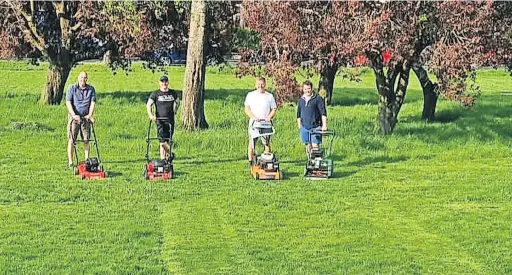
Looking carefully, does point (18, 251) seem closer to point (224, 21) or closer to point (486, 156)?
point (486, 156)

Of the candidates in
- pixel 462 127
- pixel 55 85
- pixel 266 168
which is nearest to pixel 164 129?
pixel 266 168

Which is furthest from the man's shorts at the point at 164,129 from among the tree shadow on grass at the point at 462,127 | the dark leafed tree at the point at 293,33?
the tree shadow on grass at the point at 462,127

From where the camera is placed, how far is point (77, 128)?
1658 cm

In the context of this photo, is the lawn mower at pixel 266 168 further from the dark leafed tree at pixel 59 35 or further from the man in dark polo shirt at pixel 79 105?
the dark leafed tree at pixel 59 35

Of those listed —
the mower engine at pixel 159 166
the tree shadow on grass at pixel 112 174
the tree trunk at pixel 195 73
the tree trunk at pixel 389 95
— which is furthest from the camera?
the tree trunk at pixel 195 73

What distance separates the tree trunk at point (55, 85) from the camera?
27266 mm

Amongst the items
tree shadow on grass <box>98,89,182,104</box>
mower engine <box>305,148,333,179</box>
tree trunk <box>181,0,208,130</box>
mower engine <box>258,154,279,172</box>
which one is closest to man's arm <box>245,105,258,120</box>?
mower engine <box>258,154,279,172</box>

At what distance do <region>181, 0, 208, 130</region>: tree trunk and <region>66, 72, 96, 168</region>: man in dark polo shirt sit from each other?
4.83m

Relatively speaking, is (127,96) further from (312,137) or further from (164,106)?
(312,137)

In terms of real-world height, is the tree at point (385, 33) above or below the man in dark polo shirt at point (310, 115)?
above

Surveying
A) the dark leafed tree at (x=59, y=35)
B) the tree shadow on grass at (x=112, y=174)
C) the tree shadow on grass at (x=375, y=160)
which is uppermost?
the dark leafed tree at (x=59, y=35)

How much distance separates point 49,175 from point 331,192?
4625 millimetres

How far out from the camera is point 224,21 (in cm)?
2780

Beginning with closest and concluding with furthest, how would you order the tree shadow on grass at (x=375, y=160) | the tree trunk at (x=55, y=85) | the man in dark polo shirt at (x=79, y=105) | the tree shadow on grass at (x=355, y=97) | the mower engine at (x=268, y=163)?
the mower engine at (x=268, y=163), the man in dark polo shirt at (x=79, y=105), the tree shadow on grass at (x=375, y=160), the tree trunk at (x=55, y=85), the tree shadow on grass at (x=355, y=97)
